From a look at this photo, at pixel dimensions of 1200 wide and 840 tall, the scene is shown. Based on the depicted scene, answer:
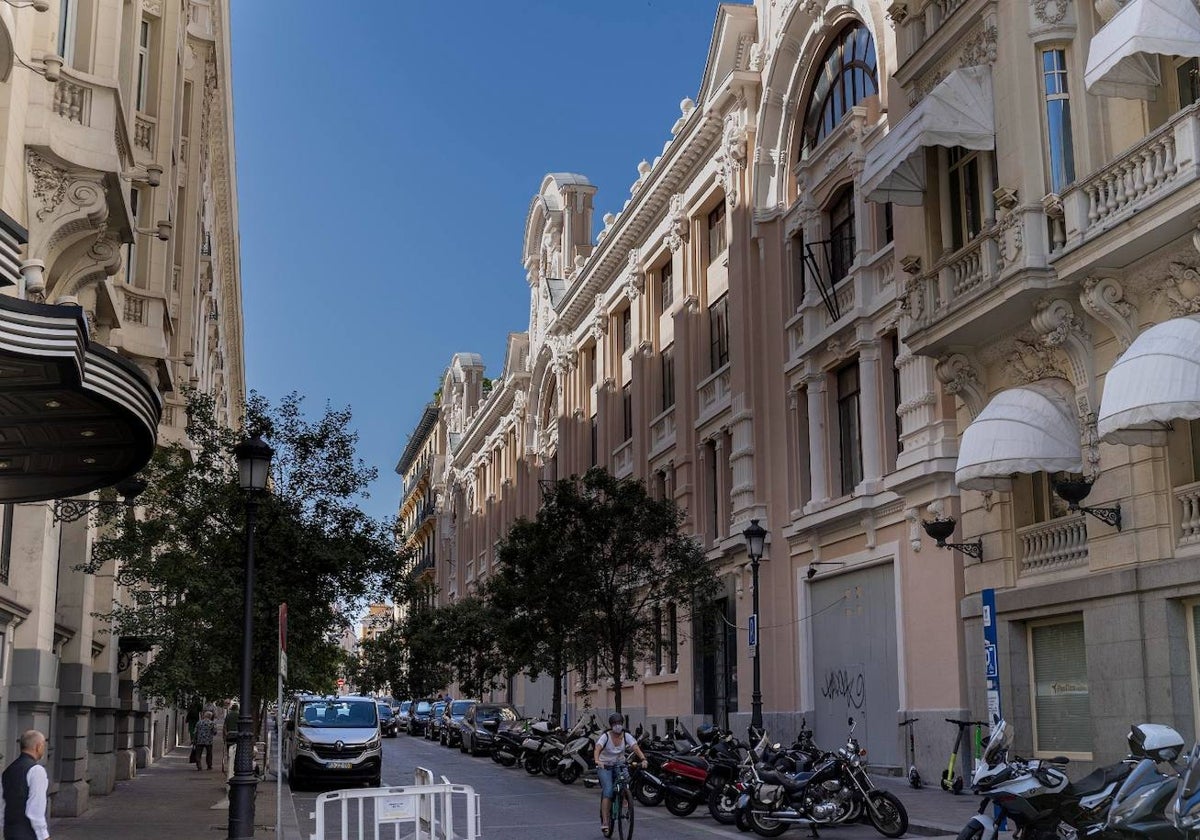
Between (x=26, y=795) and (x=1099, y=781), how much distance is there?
9251mm

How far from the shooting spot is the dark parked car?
41844 mm

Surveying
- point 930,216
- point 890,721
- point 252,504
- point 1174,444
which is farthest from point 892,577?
point 252,504

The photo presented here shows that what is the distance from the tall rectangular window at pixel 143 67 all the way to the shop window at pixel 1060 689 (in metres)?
17.4

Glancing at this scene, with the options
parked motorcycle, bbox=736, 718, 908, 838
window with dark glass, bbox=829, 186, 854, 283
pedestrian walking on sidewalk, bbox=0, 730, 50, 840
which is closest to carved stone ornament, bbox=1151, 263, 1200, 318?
parked motorcycle, bbox=736, 718, 908, 838

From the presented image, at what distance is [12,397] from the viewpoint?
1152 cm

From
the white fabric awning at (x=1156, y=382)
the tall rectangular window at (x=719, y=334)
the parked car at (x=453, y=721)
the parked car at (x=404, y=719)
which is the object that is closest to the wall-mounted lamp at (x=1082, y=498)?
the white fabric awning at (x=1156, y=382)

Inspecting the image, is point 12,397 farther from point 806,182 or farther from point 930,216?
point 806,182

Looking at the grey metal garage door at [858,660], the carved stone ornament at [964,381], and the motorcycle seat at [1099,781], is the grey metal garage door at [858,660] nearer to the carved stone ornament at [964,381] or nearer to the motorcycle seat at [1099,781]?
the carved stone ornament at [964,381]

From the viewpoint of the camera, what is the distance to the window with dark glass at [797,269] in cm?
3178

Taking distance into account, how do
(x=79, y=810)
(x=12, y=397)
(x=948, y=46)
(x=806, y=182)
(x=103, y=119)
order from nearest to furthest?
(x=12, y=397)
(x=103, y=119)
(x=79, y=810)
(x=948, y=46)
(x=806, y=182)

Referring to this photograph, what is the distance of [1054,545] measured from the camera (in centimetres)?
2011

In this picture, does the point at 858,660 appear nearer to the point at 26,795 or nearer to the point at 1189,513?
the point at 1189,513

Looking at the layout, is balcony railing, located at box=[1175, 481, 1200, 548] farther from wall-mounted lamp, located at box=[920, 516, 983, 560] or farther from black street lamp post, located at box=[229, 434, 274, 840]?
black street lamp post, located at box=[229, 434, 274, 840]

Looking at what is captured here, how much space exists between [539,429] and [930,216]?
38987mm
